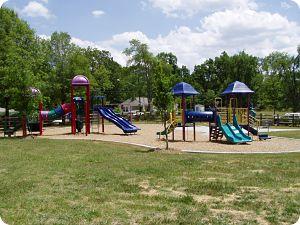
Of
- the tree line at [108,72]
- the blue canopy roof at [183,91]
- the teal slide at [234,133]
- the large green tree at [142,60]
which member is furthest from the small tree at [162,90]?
the large green tree at [142,60]

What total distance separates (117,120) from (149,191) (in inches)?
831

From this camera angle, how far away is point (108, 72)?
6588 cm

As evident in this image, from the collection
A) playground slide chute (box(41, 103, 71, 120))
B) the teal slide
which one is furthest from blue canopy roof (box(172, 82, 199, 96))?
playground slide chute (box(41, 103, 71, 120))

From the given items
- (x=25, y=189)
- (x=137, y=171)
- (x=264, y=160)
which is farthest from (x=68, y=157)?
(x=264, y=160)

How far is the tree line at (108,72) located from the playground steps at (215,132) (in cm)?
343

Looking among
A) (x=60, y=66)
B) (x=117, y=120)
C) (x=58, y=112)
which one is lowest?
(x=117, y=120)

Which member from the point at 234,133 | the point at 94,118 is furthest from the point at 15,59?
the point at 234,133

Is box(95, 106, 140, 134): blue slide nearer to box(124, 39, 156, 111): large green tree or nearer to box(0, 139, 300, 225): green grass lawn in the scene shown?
box(0, 139, 300, 225): green grass lawn

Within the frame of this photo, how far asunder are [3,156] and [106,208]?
28.4 ft

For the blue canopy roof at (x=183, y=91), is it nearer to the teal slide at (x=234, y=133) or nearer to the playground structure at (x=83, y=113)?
the teal slide at (x=234, y=133)

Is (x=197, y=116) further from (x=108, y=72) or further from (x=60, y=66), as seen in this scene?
(x=108, y=72)

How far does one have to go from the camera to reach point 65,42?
46.9 metres

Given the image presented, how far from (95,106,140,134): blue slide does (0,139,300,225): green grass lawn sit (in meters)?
14.6

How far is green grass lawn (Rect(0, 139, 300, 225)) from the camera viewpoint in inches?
277
